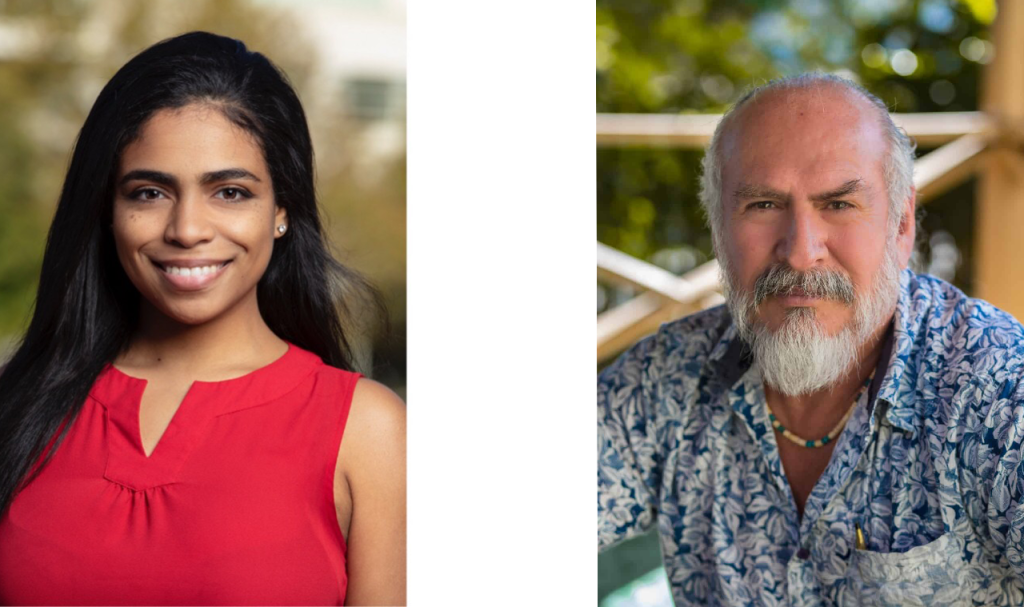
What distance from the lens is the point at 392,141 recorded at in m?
1.47

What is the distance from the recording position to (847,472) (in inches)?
72.5

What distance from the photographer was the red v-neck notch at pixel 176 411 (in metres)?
1.39

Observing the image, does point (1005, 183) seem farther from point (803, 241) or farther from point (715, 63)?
point (715, 63)

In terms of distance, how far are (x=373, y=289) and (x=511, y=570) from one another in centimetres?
47

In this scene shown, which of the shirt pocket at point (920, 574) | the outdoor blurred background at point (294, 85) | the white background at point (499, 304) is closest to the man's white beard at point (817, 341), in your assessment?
the shirt pocket at point (920, 574)

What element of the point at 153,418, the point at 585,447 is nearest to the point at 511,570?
the point at 585,447

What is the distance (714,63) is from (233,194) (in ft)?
19.1

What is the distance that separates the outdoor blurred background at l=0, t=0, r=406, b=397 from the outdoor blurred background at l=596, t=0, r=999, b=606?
492 cm

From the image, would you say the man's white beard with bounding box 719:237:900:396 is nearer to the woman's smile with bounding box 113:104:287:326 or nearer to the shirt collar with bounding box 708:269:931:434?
the shirt collar with bounding box 708:269:931:434

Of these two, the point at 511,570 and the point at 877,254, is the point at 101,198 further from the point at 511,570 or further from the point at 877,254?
the point at 877,254

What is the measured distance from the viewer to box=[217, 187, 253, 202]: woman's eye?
4.62ft

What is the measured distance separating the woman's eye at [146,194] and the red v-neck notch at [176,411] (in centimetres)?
25

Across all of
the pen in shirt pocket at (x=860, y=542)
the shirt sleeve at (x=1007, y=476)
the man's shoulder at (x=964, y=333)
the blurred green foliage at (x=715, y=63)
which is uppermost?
the blurred green foliage at (x=715, y=63)

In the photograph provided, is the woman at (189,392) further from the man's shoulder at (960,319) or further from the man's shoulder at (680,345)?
the man's shoulder at (960,319)
